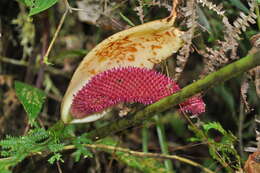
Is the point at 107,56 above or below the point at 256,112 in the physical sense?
above

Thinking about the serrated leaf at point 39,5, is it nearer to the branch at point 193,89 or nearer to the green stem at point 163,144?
the branch at point 193,89

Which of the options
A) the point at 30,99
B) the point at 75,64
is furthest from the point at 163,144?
the point at 75,64

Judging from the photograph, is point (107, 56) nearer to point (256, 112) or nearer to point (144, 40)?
point (144, 40)

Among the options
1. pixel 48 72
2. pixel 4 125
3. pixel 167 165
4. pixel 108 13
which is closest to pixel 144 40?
pixel 108 13

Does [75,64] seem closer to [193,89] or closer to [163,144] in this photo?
[163,144]

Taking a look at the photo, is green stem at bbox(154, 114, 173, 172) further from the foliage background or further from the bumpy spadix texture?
the bumpy spadix texture

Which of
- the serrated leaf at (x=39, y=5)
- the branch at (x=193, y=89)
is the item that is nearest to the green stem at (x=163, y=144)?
the branch at (x=193, y=89)
